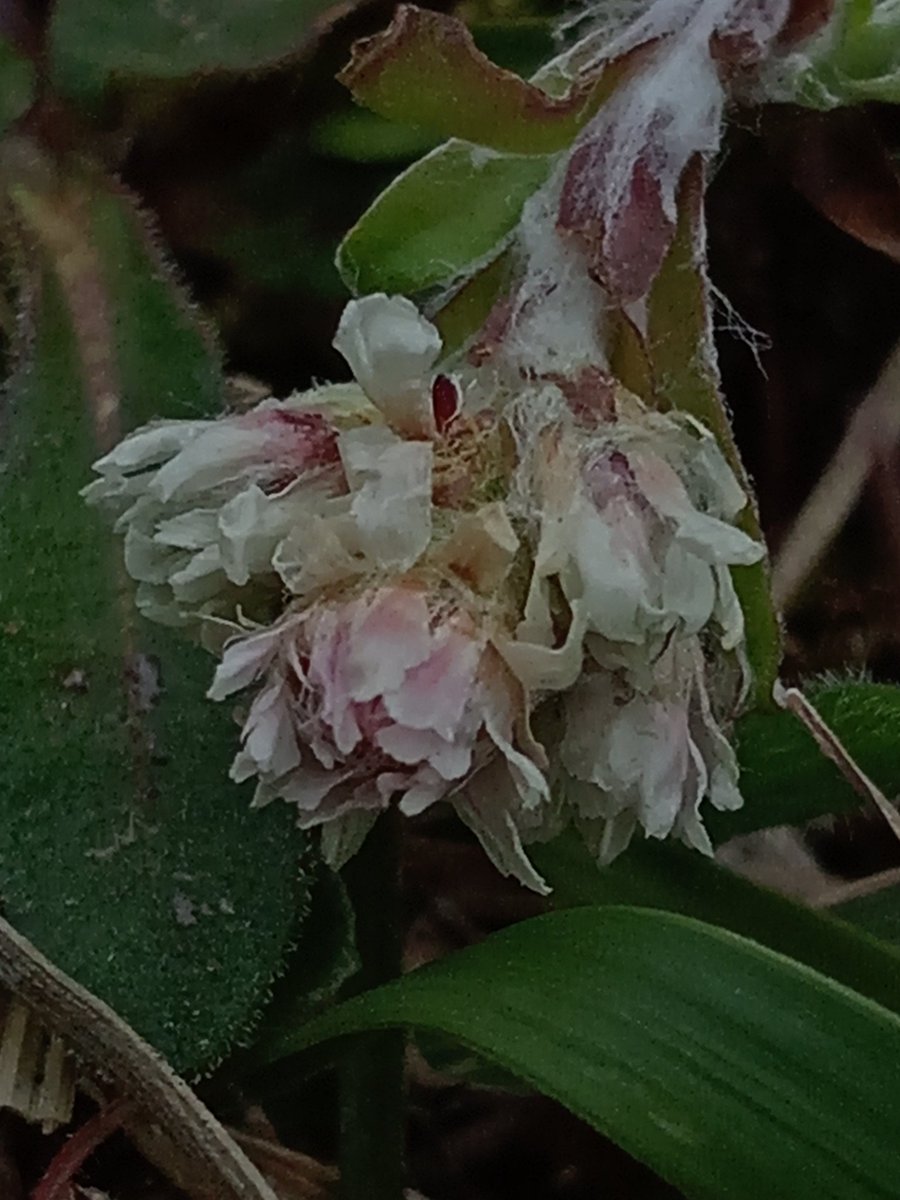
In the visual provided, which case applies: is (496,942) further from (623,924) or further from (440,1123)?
(440,1123)

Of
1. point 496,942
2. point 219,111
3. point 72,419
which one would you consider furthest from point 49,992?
point 219,111

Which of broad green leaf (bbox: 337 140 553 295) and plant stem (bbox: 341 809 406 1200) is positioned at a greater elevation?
broad green leaf (bbox: 337 140 553 295)

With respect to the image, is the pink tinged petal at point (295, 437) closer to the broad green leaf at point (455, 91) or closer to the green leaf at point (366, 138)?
the broad green leaf at point (455, 91)

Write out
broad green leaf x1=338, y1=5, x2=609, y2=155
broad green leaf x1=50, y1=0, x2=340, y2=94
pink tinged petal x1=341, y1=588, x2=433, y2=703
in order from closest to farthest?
pink tinged petal x1=341, y1=588, x2=433, y2=703 → broad green leaf x1=338, y1=5, x2=609, y2=155 → broad green leaf x1=50, y1=0, x2=340, y2=94

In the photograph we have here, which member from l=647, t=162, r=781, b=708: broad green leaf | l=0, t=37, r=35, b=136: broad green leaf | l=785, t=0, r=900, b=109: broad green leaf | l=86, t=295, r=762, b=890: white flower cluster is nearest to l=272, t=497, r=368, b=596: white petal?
l=86, t=295, r=762, b=890: white flower cluster

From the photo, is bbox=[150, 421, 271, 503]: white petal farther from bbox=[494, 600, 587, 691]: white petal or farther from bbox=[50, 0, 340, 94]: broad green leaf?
bbox=[50, 0, 340, 94]: broad green leaf

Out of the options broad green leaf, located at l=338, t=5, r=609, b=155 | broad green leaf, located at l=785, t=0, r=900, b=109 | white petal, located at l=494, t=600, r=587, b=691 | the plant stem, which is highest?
broad green leaf, located at l=338, t=5, r=609, b=155

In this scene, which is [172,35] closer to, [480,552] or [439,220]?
[439,220]

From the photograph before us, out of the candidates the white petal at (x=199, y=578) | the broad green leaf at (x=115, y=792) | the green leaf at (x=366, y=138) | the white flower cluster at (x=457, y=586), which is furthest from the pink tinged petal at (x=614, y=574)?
the green leaf at (x=366, y=138)
